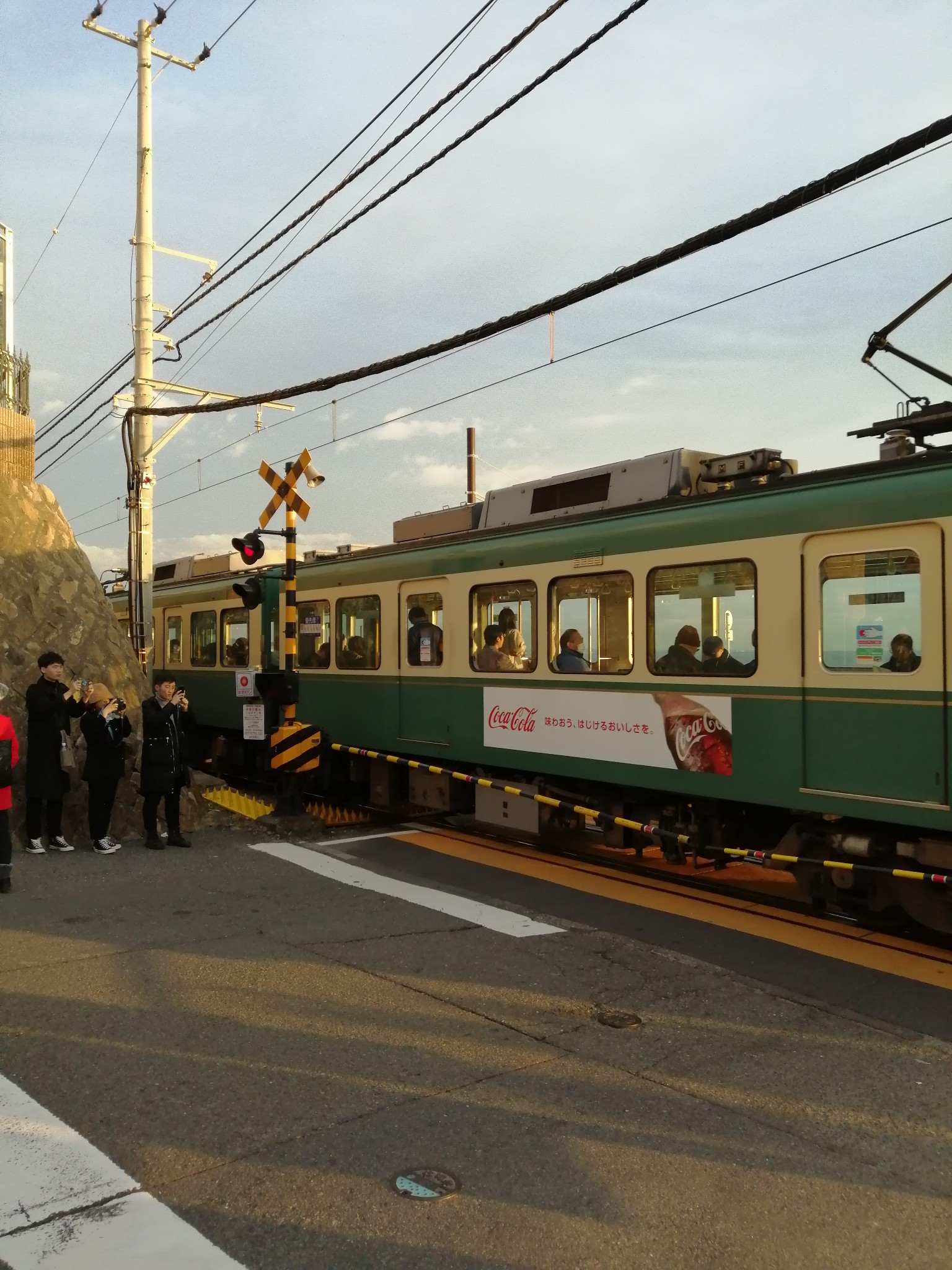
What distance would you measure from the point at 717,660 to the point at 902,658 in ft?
5.00

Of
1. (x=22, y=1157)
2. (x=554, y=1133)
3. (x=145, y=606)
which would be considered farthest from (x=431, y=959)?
(x=145, y=606)

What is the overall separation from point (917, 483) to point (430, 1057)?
4.67 m

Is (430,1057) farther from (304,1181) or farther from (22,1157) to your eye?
(22,1157)

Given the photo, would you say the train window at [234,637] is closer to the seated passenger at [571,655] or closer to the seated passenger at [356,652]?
the seated passenger at [356,652]

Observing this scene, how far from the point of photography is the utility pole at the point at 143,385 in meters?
15.5

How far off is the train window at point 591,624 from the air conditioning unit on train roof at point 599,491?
2.28ft

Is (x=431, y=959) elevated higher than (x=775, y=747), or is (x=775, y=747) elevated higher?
(x=775, y=747)

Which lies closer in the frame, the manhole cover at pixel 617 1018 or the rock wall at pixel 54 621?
the manhole cover at pixel 617 1018

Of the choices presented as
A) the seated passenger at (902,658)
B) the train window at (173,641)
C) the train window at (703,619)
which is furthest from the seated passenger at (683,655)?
the train window at (173,641)

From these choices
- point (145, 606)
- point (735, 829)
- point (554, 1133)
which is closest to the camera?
point (554, 1133)

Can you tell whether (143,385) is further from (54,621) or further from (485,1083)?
(485,1083)

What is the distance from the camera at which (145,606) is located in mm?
Result: 15508

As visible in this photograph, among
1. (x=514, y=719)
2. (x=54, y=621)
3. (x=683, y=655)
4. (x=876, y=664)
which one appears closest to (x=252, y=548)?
(x=54, y=621)

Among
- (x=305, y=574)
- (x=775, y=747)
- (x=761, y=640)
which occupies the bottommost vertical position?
(x=775, y=747)
